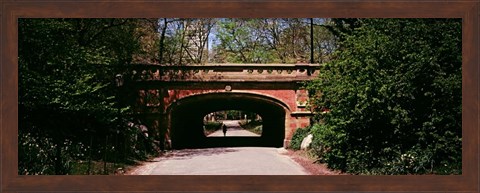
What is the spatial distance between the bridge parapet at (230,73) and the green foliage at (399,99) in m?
7.32

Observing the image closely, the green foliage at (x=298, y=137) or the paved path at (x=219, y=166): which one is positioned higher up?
the green foliage at (x=298, y=137)

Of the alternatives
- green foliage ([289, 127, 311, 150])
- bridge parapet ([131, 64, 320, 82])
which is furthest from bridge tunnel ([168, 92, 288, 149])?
green foliage ([289, 127, 311, 150])

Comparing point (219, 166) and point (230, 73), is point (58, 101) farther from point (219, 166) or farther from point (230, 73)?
point (230, 73)

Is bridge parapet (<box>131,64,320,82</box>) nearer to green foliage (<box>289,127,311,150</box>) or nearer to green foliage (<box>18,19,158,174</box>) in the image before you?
green foliage (<box>289,127,311,150</box>)

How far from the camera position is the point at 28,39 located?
1130 cm

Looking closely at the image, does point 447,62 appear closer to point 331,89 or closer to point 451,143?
point 451,143

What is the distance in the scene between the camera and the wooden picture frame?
17.4 feet

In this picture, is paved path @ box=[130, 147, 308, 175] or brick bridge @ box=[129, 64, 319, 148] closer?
paved path @ box=[130, 147, 308, 175]

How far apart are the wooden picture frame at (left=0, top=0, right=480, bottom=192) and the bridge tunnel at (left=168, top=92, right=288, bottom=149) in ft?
47.3
